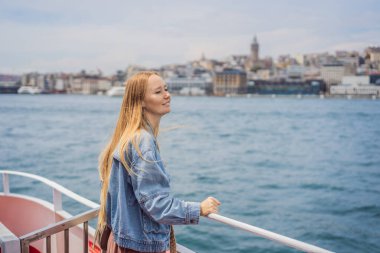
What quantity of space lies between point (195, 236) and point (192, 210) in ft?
21.2

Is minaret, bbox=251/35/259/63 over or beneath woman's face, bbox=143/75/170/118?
over

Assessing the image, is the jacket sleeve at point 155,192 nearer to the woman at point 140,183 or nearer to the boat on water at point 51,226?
the woman at point 140,183

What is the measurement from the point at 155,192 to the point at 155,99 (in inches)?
10.5

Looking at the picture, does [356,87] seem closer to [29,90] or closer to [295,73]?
[295,73]

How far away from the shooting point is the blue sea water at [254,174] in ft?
26.4

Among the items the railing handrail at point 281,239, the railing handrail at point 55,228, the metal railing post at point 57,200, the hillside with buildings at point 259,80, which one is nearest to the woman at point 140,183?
the railing handrail at point 281,239

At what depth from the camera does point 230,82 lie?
106 meters

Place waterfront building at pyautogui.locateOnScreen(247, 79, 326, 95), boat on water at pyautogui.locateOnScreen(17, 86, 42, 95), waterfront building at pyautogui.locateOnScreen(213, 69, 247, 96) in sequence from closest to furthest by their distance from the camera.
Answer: waterfront building at pyautogui.locateOnScreen(247, 79, 326, 95) < waterfront building at pyautogui.locateOnScreen(213, 69, 247, 96) < boat on water at pyautogui.locateOnScreen(17, 86, 42, 95)

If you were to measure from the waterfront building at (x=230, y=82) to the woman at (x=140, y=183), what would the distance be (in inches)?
4085

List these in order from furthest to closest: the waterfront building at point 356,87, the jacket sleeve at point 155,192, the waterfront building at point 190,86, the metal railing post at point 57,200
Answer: the waterfront building at point 190,86
the waterfront building at point 356,87
the metal railing post at point 57,200
the jacket sleeve at point 155,192

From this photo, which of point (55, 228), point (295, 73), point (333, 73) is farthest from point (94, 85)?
point (55, 228)

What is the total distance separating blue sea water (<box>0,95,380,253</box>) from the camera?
804cm

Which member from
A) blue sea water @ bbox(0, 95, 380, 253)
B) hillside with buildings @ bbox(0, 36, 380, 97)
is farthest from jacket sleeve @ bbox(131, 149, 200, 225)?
hillside with buildings @ bbox(0, 36, 380, 97)

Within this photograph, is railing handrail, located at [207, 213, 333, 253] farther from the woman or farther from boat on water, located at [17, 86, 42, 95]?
boat on water, located at [17, 86, 42, 95]
